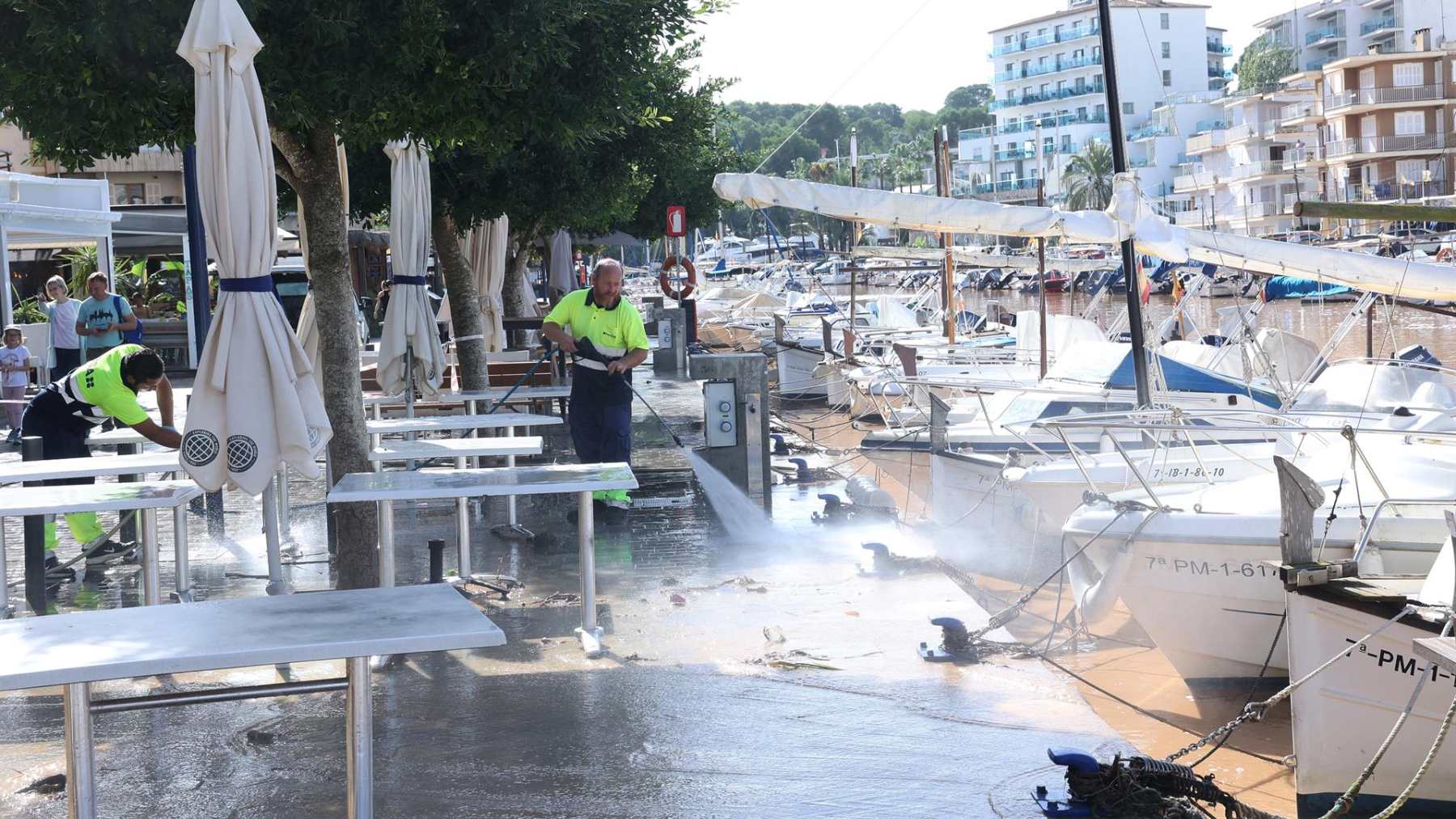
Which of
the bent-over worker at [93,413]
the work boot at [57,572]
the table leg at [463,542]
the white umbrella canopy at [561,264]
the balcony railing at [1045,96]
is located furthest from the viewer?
the balcony railing at [1045,96]

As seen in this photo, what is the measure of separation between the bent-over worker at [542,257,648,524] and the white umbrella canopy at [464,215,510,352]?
32.3ft

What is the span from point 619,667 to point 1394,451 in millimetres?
5267

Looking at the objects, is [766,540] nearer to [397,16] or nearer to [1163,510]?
[1163,510]

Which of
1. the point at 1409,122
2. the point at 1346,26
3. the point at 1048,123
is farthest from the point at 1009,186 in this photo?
the point at 1409,122

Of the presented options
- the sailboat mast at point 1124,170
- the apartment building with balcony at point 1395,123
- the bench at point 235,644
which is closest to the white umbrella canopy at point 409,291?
the sailboat mast at point 1124,170

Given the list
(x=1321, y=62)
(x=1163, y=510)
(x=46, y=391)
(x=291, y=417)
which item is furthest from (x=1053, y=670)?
(x=1321, y=62)

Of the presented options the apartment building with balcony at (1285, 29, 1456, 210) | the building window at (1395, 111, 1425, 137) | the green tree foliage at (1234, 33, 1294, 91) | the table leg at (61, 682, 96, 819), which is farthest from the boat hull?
the green tree foliage at (1234, 33, 1294, 91)

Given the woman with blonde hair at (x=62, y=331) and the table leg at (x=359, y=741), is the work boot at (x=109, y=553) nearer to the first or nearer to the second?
the table leg at (x=359, y=741)

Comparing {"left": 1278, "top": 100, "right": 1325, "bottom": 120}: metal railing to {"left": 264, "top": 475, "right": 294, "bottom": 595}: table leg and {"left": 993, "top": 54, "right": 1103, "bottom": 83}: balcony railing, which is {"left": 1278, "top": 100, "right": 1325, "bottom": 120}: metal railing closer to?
{"left": 993, "top": 54, "right": 1103, "bottom": 83}: balcony railing

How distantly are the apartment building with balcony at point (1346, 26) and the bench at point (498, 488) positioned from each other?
10157 centimetres

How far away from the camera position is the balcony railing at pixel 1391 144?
83.9m

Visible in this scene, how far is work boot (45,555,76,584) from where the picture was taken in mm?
9219

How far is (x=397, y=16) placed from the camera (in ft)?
24.6

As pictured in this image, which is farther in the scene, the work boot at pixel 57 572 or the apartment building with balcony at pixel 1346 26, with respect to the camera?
the apartment building with balcony at pixel 1346 26
